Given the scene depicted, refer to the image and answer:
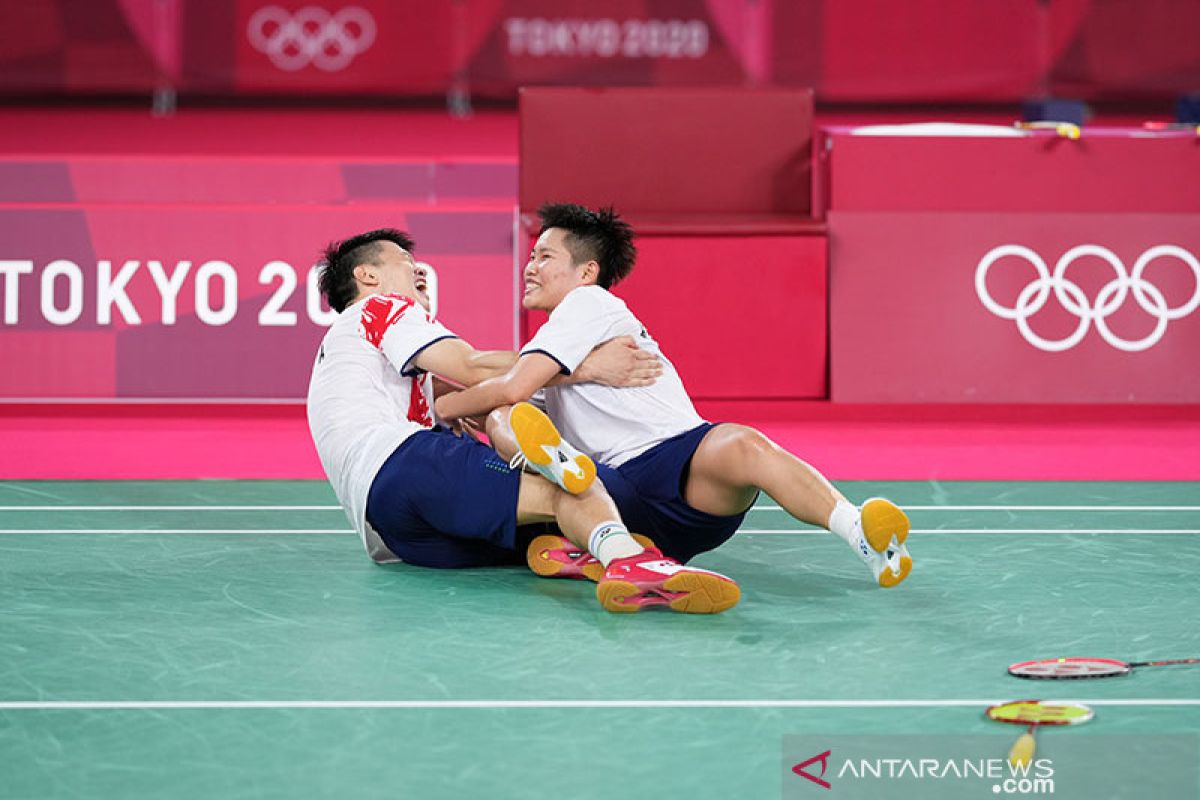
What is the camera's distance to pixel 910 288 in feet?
24.2

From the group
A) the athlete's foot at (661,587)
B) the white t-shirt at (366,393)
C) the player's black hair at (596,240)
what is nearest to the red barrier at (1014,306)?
the player's black hair at (596,240)

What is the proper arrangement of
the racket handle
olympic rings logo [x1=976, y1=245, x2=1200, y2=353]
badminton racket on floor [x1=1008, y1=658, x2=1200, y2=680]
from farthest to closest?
olympic rings logo [x1=976, y1=245, x2=1200, y2=353] → badminton racket on floor [x1=1008, y1=658, x2=1200, y2=680] → the racket handle

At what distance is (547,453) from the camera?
4016 millimetres

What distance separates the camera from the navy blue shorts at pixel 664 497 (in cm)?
425

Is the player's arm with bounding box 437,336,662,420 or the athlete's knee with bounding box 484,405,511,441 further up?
the player's arm with bounding box 437,336,662,420

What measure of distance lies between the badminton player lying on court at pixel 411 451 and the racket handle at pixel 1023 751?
110 centimetres

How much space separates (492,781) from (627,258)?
220 centimetres

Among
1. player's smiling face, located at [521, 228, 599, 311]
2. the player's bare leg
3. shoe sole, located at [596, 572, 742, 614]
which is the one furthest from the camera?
player's smiling face, located at [521, 228, 599, 311]

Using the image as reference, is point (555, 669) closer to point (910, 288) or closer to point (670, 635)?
point (670, 635)

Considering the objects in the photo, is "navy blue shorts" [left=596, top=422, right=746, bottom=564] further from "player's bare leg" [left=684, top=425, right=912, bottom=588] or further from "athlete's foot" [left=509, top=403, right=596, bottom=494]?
"athlete's foot" [left=509, top=403, right=596, bottom=494]

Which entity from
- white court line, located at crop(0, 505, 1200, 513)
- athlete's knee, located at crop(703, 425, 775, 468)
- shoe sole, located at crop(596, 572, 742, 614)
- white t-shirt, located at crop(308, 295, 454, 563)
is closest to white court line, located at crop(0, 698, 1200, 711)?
shoe sole, located at crop(596, 572, 742, 614)

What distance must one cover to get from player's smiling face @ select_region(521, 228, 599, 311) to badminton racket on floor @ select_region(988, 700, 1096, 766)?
6.28 ft

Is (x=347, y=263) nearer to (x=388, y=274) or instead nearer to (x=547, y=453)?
(x=388, y=274)

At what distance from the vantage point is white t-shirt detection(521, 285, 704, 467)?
4.34 m
